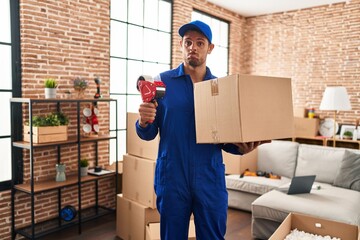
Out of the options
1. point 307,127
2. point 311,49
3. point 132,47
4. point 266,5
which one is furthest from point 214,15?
point 307,127

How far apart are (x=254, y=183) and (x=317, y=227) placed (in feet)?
4.90

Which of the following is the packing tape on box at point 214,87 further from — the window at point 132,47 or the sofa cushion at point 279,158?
the sofa cushion at point 279,158

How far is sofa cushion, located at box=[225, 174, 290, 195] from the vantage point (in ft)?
12.9

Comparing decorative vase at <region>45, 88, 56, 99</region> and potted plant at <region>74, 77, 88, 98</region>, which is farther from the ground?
potted plant at <region>74, 77, 88, 98</region>

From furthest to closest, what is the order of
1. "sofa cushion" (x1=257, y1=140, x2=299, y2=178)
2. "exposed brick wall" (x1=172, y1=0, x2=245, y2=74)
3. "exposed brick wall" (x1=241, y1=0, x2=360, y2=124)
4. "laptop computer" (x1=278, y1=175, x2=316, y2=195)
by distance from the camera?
"exposed brick wall" (x1=241, y1=0, x2=360, y2=124)
"exposed brick wall" (x1=172, y1=0, x2=245, y2=74)
"sofa cushion" (x1=257, y1=140, x2=299, y2=178)
"laptop computer" (x1=278, y1=175, x2=316, y2=195)

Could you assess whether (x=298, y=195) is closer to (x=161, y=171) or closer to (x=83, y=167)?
(x=161, y=171)

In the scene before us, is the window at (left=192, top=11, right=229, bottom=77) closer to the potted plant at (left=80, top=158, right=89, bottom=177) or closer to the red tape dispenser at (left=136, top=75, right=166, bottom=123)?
the potted plant at (left=80, top=158, right=89, bottom=177)

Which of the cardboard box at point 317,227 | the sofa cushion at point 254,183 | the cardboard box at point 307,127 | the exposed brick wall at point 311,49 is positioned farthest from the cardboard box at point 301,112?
the cardboard box at point 317,227

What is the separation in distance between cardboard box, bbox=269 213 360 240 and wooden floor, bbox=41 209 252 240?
84 centimetres

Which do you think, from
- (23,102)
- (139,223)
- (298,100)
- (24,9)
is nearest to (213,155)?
(139,223)

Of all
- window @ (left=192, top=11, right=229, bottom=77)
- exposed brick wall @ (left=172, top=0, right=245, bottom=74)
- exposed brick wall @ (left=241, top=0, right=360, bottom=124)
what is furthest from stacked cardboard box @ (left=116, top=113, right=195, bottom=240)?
exposed brick wall @ (left=241, top=0, right=360, bottom=124)

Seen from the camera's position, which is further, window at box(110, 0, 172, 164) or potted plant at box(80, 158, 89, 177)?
window at box(110, 0, 172, 164)

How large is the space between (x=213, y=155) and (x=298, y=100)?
491 cm

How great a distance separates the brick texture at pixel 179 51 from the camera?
132 inches
